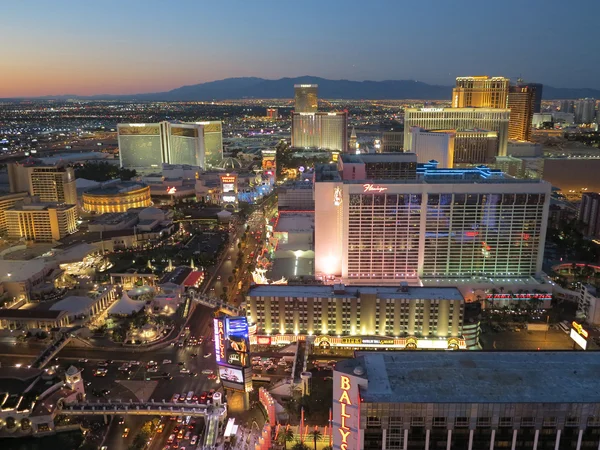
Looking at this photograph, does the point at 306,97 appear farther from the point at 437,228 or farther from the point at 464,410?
the point at 464,410

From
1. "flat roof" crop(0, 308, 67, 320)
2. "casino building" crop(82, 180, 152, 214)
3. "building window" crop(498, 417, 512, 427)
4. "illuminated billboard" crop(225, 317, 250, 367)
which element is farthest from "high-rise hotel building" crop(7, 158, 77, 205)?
"building window" crop(498, 417, 512, 427)

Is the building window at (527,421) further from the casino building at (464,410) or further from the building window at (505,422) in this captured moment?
the building window at (505,422)

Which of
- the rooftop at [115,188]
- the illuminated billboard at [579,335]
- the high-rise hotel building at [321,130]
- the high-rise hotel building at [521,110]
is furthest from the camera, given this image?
the high-rise hotel building at [321,130]

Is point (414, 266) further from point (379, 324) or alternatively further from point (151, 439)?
point (151, 439)

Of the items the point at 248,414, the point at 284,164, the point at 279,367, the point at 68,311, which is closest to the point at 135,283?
the point at 68,311

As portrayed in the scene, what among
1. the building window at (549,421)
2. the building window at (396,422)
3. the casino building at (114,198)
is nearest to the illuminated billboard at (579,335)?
the building window at (549,421)

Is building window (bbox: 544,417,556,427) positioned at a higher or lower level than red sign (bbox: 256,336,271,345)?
higher

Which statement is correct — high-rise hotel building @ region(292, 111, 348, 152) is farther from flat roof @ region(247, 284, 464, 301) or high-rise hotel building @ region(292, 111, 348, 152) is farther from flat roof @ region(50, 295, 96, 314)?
flat roof @ region(50, 295, 96, 314)

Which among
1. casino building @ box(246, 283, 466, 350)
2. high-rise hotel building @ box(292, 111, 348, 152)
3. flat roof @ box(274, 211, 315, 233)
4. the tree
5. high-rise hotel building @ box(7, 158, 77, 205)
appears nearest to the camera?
Result: the tree
